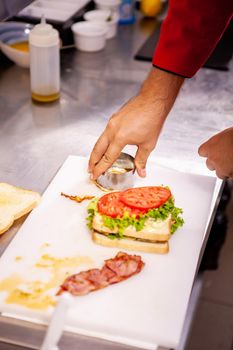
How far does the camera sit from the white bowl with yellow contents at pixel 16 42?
2.31 metres

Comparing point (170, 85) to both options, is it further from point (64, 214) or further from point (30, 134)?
point (30, 134)

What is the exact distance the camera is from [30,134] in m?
1.99

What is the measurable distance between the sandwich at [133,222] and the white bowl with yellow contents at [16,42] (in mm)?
963

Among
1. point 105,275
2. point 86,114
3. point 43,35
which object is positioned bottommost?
point 86,114

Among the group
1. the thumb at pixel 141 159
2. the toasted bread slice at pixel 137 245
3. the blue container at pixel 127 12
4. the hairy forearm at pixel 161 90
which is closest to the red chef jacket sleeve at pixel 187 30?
the hairy forearm at pixel 161 90

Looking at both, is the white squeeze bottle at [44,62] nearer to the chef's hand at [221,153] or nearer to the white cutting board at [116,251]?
the white cutting board at [116,251]

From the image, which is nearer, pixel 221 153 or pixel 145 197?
pixel 145 197

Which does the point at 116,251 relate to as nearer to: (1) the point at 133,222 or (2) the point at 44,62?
(1) the point at 133,222

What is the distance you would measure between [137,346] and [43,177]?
0.66 metres

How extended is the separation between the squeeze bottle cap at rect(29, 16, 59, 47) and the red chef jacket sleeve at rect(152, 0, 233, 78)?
0.53 meters

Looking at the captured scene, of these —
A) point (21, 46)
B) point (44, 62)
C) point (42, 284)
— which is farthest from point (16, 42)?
point (42, 284)

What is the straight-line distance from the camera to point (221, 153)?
173cm

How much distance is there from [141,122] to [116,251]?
322 millimetres

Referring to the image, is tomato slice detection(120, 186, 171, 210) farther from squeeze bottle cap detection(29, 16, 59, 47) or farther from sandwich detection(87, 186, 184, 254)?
squeeze bottle cap detection(29, 16, 59, 47)
